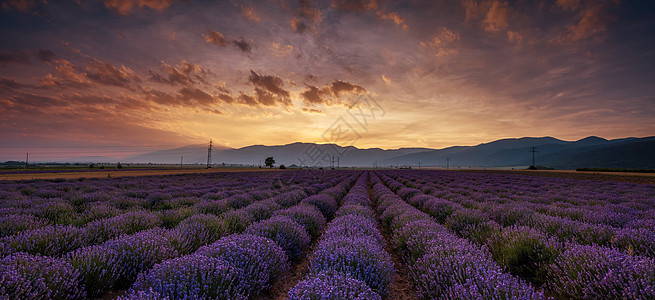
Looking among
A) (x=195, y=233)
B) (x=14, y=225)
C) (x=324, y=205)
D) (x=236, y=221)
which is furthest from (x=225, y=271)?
(x=324, y=205)

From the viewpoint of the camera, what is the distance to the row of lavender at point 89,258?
2383mm

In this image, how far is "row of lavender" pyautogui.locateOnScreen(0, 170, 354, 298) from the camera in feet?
7.82

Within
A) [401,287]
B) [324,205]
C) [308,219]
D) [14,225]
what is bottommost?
[401,287]

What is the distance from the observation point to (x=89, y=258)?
2.90 metres

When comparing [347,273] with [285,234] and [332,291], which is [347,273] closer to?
[332,291]

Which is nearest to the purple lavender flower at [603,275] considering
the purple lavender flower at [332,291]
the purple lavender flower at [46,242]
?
the purple lavender flower at [332,291]

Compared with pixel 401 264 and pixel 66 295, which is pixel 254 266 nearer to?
pixel 66 295

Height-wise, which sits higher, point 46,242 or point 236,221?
point 46,242

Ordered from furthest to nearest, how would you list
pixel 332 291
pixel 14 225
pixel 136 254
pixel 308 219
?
pixel 308 219 < pixel 14 225 < pixel 136 254 < pixel 332 291

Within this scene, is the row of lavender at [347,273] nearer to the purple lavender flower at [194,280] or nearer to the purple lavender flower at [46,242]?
the purple lavender flower at [194,280]

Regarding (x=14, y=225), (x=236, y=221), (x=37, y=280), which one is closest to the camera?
(x=37, y=280)

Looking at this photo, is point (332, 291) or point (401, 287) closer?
point (332, 291)

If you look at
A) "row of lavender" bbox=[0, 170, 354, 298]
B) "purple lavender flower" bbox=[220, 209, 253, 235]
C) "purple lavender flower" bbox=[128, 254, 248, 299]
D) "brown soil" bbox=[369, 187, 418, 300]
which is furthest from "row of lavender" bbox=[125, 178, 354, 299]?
A: "brown soil" bbox=[369, 187, 418, 300]

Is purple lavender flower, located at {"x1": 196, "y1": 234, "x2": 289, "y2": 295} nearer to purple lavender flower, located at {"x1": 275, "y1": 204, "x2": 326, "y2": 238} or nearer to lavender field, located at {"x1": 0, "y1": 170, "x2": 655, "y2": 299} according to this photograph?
lavender field, located at {"x1": 0, "y1": 170, "x2": 655, "y2": 299}
